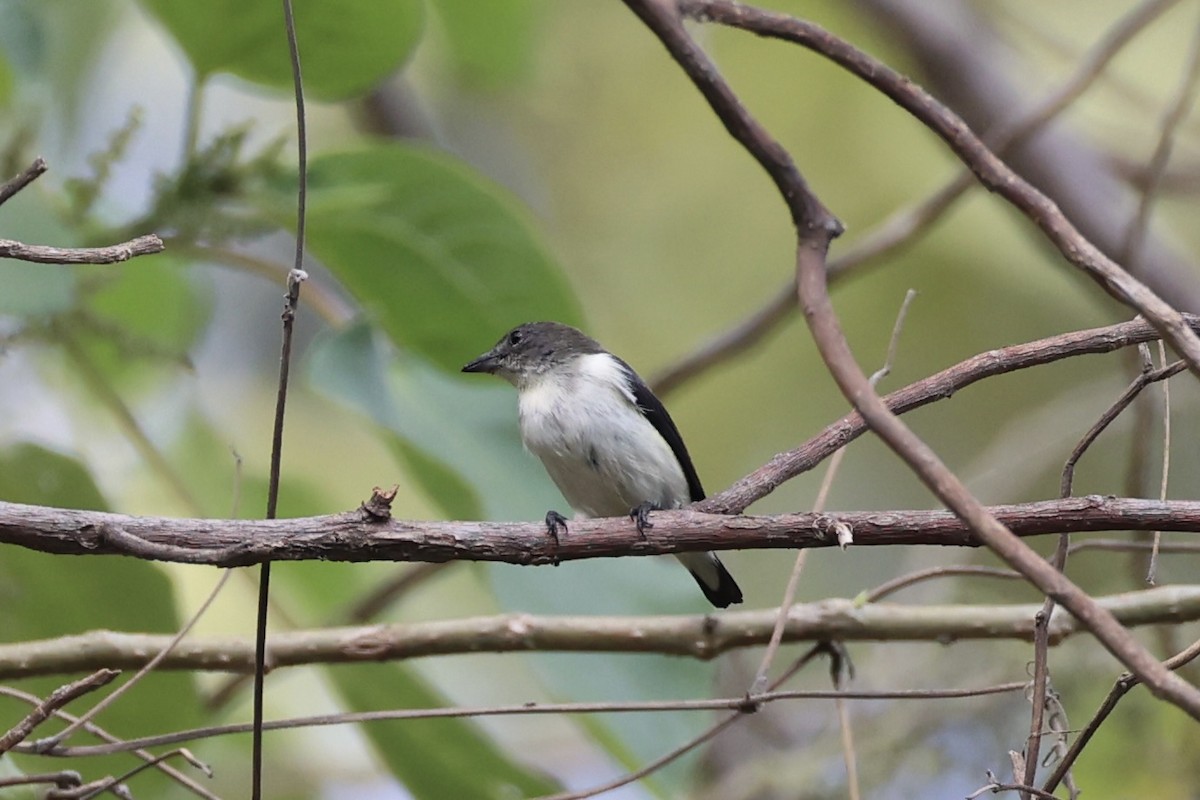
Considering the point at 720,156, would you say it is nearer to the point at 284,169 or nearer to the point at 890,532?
the point at 284,169

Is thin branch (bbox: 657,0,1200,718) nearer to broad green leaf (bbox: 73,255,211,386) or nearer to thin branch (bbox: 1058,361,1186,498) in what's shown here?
thin branch (bbox: 1058,361,1186,498)

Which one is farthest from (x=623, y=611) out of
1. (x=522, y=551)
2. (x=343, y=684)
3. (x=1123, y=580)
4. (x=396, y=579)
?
(x=1123, y=580)

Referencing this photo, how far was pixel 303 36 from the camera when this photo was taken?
299cm

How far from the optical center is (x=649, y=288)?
6.12m

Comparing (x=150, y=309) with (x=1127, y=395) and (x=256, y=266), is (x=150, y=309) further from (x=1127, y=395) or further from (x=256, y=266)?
(x=1127, y=395)

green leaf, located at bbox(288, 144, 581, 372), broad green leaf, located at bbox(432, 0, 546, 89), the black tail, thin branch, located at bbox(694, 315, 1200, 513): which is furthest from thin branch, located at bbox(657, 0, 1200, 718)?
the black tail

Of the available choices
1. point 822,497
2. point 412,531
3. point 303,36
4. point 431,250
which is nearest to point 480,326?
point 431,250

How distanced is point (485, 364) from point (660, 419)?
22.0 inches

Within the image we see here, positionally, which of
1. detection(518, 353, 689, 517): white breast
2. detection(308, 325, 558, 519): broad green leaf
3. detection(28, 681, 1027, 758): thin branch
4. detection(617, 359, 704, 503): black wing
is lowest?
detection(28, 681, 1027, 758): thin branch

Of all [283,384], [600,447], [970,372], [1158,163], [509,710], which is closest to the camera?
[283,384]

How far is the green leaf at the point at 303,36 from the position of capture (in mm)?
2918

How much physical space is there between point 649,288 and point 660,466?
2.48 metres

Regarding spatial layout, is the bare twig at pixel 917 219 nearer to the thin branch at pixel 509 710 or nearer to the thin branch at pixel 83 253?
the thin branch at pixel 509 710

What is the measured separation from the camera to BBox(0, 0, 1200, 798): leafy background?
117 inches
